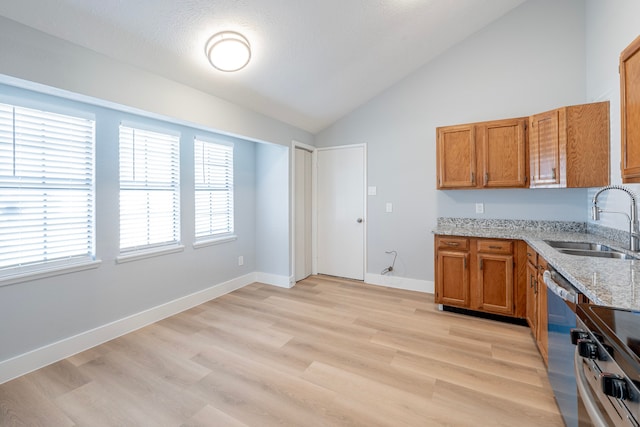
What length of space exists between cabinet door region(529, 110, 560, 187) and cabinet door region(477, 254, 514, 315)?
0.84m

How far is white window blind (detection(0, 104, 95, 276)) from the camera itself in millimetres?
2051

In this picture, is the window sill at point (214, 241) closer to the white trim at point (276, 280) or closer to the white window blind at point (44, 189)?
the white trim at point (276, 280)

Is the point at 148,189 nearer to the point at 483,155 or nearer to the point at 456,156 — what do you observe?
the point at 456,156

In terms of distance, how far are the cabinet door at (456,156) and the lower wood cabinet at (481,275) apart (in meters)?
0.69

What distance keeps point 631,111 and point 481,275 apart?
1.88 meters

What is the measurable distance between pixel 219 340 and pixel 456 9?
4.03 metres

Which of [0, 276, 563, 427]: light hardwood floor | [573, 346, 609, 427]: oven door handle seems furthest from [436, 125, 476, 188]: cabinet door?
[573, 346, 609, 427]: oven door handle

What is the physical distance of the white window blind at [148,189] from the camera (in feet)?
8.99

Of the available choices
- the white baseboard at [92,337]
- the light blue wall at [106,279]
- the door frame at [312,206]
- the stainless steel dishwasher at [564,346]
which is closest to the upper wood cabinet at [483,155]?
the stainless steel dishwasher at [564,346]

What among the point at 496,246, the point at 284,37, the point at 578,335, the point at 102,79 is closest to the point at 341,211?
the point at 496,246

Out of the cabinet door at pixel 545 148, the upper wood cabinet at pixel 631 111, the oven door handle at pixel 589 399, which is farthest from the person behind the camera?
the cabinet door at pixel 545 148

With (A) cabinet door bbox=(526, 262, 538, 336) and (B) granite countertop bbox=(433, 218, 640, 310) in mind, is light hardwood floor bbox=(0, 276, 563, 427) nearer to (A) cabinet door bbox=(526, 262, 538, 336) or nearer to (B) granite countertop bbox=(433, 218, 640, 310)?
(A) cabinet door bbox=(526, 262, 538, 336)

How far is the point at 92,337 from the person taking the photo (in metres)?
2.44

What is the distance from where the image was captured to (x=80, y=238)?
95.9 inches
